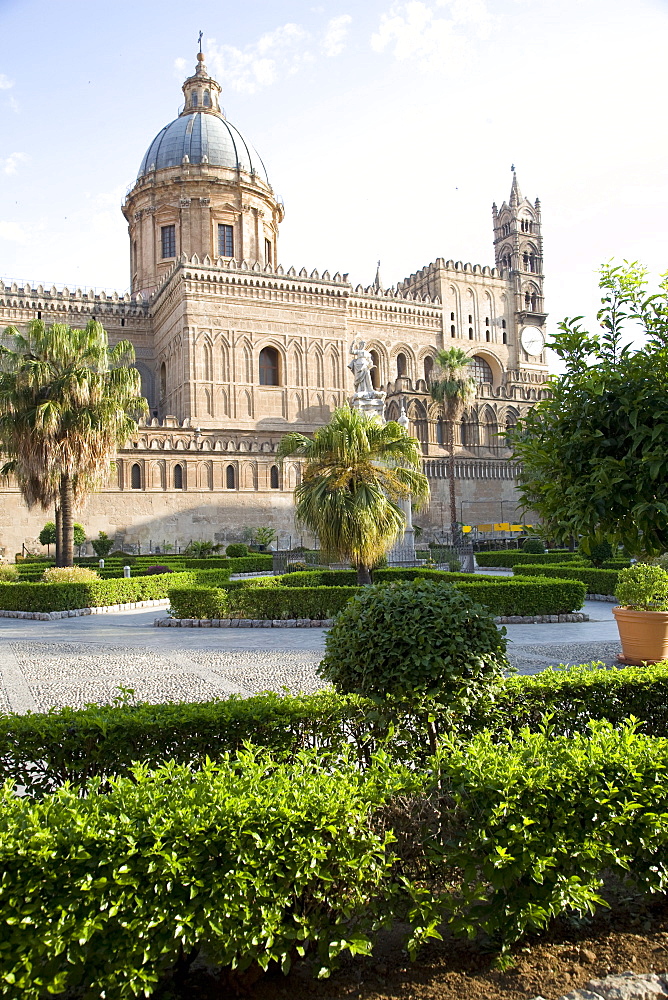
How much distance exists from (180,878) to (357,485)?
41.4ft

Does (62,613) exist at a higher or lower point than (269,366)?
lower

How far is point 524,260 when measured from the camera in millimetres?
56875

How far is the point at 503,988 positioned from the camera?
9.57 feet

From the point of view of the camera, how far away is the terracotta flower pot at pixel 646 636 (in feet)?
29.6

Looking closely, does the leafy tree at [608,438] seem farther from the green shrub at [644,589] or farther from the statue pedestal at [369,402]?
the statue pedestal at [369,402]

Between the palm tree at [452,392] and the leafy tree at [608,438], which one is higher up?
the palm tree at [452,392]

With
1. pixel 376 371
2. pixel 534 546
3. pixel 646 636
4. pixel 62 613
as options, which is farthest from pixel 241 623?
pixel 376 371

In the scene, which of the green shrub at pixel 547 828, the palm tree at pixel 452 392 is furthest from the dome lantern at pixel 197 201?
the green shrub at pixel 547 828

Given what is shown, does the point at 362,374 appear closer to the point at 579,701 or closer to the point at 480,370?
the point at 579,701

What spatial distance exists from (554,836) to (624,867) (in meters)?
0.38

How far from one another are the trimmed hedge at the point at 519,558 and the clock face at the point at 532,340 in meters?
32.8

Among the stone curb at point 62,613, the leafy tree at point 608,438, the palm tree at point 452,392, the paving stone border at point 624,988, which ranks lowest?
the paving stone border at point 624,988

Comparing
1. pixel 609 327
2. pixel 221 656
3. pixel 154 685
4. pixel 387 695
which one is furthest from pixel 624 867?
pixel 221 656

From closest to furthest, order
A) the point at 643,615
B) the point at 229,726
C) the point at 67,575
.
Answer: the point at 229,726, the point at 643,615, the point at 67,575
